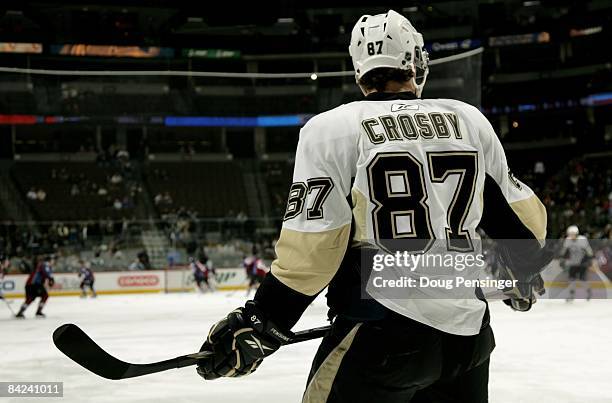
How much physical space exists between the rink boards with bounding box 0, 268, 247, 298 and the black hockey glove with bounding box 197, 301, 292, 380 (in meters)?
15.4

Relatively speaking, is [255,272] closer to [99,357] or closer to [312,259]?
[99,357]

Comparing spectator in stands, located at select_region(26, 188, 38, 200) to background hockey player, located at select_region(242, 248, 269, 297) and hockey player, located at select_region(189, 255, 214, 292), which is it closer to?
hockey player, located at select_region(189, 255, 214, 292)

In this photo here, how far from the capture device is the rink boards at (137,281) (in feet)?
52.7

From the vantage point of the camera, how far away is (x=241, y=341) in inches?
60.6

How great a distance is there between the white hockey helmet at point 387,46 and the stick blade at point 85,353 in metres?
0.89

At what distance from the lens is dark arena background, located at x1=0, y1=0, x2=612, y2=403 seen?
22.3ft

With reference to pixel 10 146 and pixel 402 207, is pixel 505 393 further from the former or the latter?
pixel 10 146

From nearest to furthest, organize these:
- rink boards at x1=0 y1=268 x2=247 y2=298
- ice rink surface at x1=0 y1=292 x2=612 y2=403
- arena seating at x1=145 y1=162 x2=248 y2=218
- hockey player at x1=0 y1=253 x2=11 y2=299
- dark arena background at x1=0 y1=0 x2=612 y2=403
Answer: ice rink surface at x1=0 y1=292 x2=612 y2=403 → dark arena background at x1=0 y1=0 x2=612 y2=403 → hockey player at x1=0 y1=253 x2=11 y2=299 → rink boards at x1=0 y1=268 x2=247 y2=298 → arena seating at x1=145 y1=162 x2=248 y2=218

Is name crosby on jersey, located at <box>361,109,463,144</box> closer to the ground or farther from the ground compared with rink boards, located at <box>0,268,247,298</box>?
farther from the ground

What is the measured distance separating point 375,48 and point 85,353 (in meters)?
0.98

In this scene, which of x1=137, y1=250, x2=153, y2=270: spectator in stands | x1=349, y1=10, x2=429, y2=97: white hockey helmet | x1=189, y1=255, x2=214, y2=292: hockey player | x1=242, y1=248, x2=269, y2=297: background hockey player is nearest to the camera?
x1=349, y1=10, x2=429, y2=97: white hockey helmet

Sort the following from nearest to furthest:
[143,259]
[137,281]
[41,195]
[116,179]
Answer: [137,281], [143,259], [116,179], [41,195]

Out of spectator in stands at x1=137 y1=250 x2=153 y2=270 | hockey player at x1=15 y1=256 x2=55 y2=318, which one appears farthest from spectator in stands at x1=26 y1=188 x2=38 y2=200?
hockey player at x1=15 y1=256 x2=55 y2=318


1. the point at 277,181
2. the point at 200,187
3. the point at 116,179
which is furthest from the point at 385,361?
the point at 200,187
